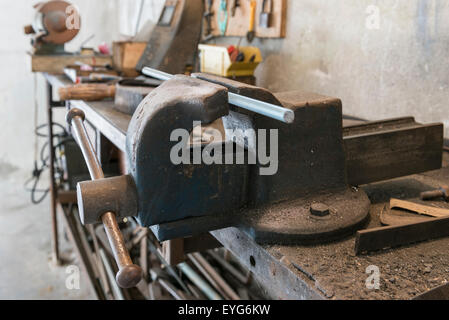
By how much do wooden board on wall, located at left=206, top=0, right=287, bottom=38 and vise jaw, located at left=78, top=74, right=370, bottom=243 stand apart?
1267mm

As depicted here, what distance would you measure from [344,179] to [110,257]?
87.9 inches

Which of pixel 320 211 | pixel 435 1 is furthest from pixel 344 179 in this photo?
pixel 435 1

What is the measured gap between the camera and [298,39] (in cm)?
202

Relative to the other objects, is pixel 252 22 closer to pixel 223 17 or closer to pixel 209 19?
pixel 223 17

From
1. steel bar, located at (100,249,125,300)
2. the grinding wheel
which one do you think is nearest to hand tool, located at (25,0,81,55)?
the grinding wheel

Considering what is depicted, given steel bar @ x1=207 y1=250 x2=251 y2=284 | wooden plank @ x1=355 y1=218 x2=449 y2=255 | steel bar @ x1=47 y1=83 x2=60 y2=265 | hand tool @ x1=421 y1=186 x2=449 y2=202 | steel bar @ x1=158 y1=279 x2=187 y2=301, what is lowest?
steel bar @ x1=158 y1=279 x2=187 y2=301

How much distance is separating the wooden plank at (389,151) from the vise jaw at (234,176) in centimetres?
7

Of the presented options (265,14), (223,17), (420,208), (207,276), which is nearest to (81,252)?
A: (207,276)

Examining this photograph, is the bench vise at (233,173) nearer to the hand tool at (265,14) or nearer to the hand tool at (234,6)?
the hand tool at (265,14)

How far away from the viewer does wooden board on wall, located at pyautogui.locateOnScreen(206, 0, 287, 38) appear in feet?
6.83

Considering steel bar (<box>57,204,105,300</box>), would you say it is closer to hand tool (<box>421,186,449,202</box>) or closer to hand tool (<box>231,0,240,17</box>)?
hand tool (<box>231,0,240,17</box>)

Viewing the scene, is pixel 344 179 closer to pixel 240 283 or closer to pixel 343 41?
pixel 343 41

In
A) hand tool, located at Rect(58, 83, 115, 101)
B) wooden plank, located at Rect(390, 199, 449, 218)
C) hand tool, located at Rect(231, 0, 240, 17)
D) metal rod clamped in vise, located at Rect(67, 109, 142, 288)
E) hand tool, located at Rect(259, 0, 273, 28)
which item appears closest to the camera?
metal rod clamped in vise, located at Rect(67, 109, 142, 288)

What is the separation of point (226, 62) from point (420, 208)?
1308mm
